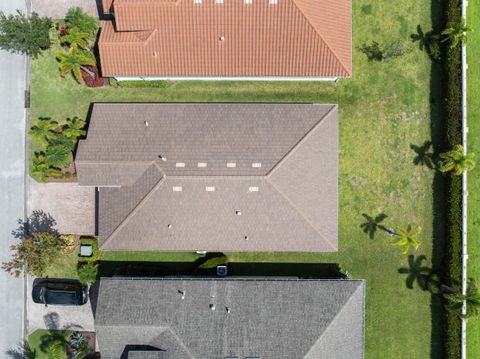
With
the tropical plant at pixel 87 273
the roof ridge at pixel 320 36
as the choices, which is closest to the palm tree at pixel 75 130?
the tropical plant at pixel 87 273

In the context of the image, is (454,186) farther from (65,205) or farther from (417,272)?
(65,205)

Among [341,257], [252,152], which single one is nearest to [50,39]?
[252,152]

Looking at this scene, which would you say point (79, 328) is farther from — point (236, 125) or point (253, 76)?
point (253, 76)

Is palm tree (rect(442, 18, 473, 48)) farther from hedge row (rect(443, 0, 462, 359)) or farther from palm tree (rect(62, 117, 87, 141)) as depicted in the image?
palm tree (rect(62, 117, 87, 141))

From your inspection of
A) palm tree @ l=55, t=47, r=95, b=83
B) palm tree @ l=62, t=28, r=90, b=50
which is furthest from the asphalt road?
palm tree @ l=62, t=28, r=90, b=50

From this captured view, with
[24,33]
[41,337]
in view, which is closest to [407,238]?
[41,337]
